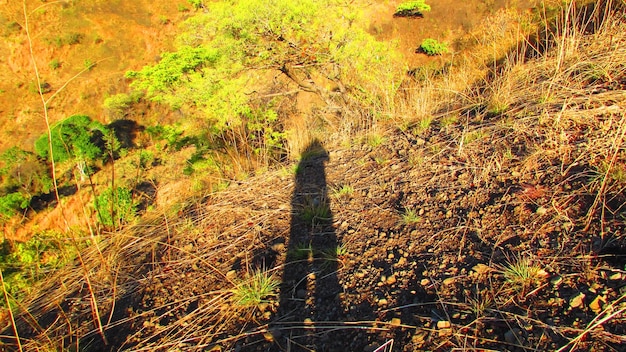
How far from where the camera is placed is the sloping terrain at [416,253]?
127 centimetres

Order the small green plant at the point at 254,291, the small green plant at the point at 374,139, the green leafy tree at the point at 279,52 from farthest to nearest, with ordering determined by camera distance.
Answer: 1. the green leafy tree at the point at 279,52
2. the small green plant at the point at 374,139
3. the small green plant at the point at 254,291

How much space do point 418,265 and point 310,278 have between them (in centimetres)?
57

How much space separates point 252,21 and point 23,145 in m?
23.4

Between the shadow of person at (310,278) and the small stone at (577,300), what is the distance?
89 cm

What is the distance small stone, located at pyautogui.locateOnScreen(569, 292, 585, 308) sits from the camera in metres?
1.18

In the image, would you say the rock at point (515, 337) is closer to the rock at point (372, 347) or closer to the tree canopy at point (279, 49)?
the rock at point (372, 347)

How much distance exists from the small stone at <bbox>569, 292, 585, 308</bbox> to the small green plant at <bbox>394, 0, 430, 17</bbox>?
1554 cm

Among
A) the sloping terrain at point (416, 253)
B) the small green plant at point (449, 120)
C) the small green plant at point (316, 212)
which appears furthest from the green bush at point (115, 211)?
the small green plant at point (449, 120)

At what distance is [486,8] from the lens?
40.7 feet

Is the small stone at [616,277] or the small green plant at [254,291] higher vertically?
the small stone at [616,277]

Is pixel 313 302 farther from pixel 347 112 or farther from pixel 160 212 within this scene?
pixel 347 112

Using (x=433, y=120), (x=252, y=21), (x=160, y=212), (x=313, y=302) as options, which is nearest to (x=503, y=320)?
(x=313, y=302)

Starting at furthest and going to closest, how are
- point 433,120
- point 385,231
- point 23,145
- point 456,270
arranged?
1. point 23,145
2. point 433,120
3. point 385,231
4. point 456,270

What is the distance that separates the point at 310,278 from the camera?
1.74 meters
